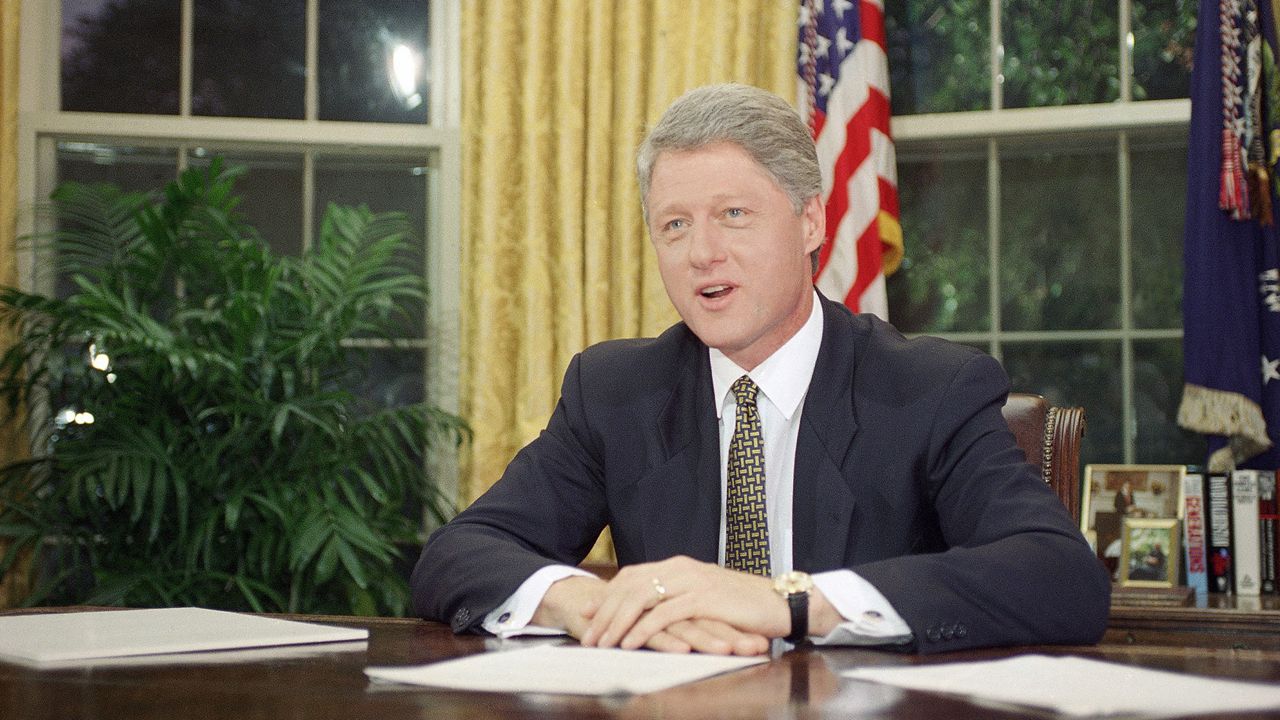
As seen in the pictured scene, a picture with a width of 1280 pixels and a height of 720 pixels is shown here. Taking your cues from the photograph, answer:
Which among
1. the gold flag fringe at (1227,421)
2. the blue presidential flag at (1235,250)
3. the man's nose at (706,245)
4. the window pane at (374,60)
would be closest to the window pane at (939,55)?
the blue presidential flag at (1235,250)

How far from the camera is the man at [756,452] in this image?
1.46 metres

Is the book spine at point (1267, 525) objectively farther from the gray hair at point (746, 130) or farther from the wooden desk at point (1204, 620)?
the gray hair at point (746, 130)

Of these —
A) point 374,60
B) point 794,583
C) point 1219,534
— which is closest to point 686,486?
point 794,583

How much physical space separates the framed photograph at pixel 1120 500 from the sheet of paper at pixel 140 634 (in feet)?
6.66

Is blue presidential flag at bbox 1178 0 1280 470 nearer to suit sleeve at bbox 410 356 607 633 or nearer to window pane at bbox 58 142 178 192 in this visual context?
suit sleeve at bbox 410 356 607 633

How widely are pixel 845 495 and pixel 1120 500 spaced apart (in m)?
1.56

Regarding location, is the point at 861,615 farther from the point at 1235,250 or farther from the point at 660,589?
the point at 1235,250

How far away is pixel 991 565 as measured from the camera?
1387mm

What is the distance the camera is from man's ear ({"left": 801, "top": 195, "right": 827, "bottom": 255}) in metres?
1.94

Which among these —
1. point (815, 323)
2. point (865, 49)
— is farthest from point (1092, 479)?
point (815, 323)

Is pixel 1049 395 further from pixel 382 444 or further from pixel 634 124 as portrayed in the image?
pixel 382 444

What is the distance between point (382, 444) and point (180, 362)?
512mm

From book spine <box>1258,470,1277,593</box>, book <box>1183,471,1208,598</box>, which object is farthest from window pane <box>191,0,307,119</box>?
book spine <box>1258,470,1277,593</box>

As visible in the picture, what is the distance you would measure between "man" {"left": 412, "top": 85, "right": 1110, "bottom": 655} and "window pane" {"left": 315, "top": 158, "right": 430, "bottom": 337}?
70.7 inches
